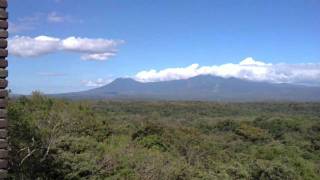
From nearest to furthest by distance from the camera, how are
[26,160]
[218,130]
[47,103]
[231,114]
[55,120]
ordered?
[26,160], [55,120], [47,103], [218,130], [231,114]

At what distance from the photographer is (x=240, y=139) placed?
3349 inches

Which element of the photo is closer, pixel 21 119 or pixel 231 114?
pixel 21 119

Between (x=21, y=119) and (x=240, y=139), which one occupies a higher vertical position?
(x=21, y=119)

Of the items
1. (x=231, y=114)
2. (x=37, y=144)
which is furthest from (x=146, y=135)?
(x=231, y=114)

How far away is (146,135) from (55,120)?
27.1 meters

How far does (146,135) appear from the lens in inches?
2275

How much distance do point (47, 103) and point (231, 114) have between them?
405 feet

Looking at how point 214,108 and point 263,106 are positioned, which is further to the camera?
point 263,106

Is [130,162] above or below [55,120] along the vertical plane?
below

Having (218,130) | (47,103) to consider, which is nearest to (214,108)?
(218,130)

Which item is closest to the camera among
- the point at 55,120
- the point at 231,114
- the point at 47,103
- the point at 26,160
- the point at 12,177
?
the point at 12,177

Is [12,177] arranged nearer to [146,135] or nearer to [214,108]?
[146,135]

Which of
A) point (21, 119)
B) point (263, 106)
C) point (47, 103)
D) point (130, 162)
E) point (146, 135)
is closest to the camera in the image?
point (21, 119)

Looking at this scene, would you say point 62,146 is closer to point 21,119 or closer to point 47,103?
point 21,119
